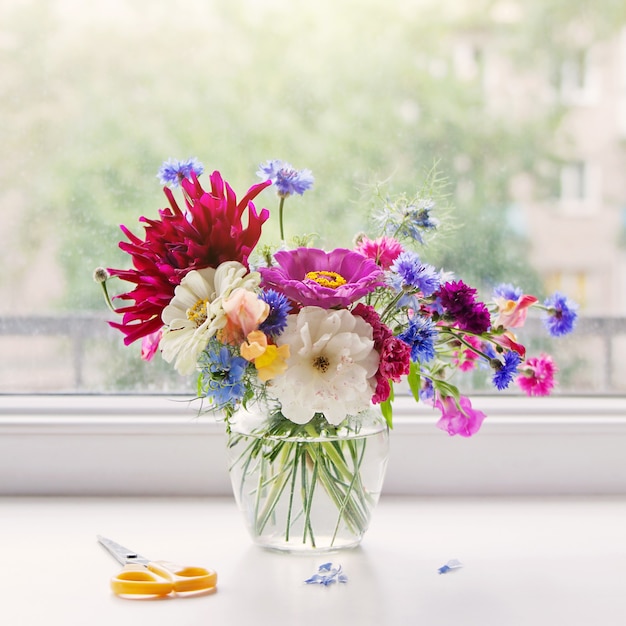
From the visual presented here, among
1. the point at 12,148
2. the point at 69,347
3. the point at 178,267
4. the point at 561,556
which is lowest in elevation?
the point at 561,556

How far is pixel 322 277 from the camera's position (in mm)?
789

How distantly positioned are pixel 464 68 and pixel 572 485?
0.59 metres

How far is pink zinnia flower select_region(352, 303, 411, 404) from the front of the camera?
0.75m

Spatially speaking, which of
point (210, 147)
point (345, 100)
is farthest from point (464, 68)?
point (210, 147)

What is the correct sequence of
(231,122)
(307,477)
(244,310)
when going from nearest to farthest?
(244,310), (307,477), (231,122)

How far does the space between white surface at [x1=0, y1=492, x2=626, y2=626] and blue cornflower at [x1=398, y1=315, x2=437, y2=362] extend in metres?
0.21

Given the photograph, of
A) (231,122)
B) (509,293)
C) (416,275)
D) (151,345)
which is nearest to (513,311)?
(509,293)

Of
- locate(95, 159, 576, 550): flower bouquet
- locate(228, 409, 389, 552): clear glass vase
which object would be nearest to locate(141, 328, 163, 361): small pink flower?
locate(95, 159, 576, 550): flower bouquet

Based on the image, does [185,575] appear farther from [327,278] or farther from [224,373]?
[327,278]

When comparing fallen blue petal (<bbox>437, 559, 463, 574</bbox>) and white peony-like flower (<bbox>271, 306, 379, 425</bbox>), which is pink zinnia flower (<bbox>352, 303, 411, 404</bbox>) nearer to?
white peony-like flower (<bbox>271, 306, 379, 425</bbox>)

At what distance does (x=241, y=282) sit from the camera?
2.50 ft

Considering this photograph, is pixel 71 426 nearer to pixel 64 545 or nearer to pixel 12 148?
pixel 64 545

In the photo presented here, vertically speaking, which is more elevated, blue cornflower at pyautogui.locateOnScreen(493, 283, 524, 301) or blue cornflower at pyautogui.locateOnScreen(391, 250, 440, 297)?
blue cornflower at pyautogui.locateOnScreen(391, 250, 440, 297)

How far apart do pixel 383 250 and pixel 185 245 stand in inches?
7.6
